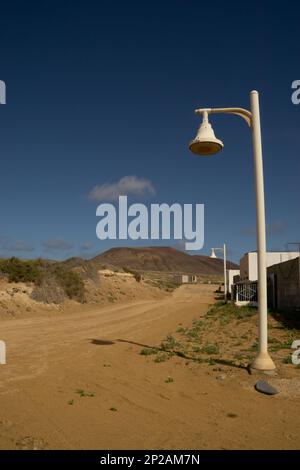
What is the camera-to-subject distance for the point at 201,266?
19700 cm

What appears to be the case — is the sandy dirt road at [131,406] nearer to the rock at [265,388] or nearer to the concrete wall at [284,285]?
the rock at [265,388]

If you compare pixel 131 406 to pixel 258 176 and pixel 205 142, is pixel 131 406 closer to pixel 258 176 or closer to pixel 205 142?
pixel 258 176

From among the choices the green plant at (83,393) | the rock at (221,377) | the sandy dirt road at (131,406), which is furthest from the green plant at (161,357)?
the green plant at (83,393)

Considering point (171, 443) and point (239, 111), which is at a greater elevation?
point (239, 111)

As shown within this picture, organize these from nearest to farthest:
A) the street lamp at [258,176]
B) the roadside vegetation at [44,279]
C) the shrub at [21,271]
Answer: the street lamp at [258,176]
the roadside vegetation at [44,279]
the shrub at [21,271]

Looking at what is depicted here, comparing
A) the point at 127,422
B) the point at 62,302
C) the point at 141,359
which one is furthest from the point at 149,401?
the point at 62,302

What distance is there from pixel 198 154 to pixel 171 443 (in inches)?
217

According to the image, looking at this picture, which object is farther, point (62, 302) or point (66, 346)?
point (62, 302)

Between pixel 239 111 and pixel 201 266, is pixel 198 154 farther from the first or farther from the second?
pixel 201 266

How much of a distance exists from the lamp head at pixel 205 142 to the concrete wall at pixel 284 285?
1479 cm

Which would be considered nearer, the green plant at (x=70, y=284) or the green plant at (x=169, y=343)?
the green plant at (x=169, y=343)

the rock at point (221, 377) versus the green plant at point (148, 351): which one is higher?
the rock at point (221, 377)

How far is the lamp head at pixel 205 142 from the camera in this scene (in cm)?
794

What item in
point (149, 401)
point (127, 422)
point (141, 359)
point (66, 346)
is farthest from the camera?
point (66, 346)
